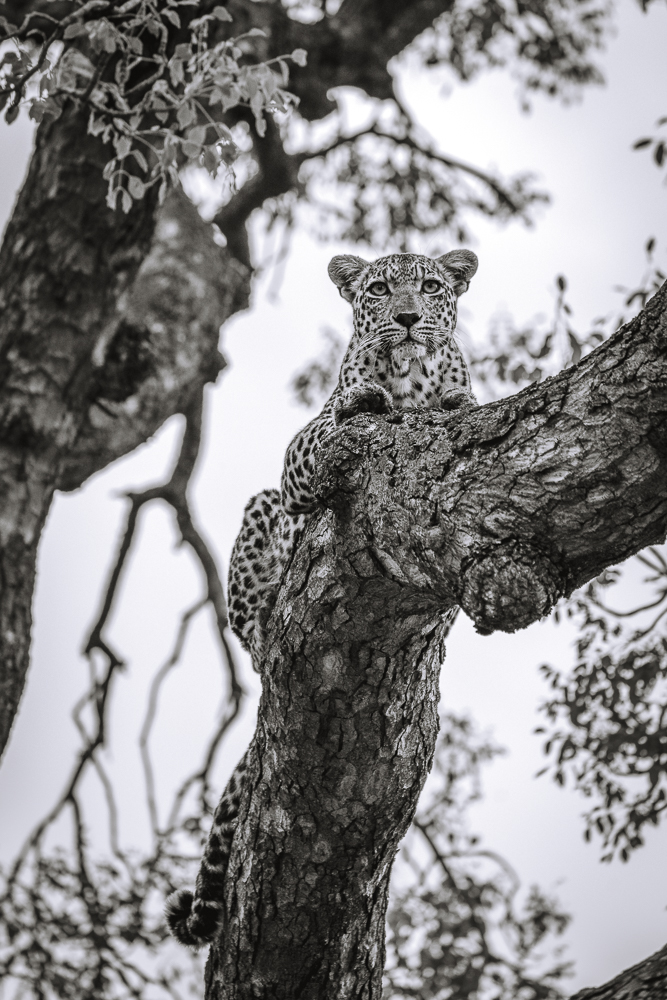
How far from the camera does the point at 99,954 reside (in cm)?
813

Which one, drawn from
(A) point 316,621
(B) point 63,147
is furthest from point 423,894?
(B) point 63,147

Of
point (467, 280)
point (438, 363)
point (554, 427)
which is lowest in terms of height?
point (554, 427)

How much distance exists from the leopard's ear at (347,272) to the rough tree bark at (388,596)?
2.94m

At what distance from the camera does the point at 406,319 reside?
576 cm

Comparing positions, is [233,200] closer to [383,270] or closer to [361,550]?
[383,270]

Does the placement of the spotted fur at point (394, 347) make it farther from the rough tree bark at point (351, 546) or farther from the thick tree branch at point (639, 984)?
the thick tree branch at point (639, 984)

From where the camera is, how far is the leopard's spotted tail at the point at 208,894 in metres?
4.66

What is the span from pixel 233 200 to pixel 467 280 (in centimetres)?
501

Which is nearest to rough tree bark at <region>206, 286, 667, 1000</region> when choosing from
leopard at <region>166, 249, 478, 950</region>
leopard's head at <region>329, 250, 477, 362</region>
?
leopard at <region>166, 249, 478, 950</region>

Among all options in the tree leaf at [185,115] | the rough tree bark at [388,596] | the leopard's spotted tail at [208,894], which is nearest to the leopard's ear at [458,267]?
the tree leaf at [185,115]

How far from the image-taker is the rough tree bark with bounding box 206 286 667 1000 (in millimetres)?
3025

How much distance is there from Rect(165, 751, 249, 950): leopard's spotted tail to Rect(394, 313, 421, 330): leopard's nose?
2473 mm

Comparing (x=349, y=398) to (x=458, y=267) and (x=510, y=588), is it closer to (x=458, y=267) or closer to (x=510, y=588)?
(x=510, y=588)

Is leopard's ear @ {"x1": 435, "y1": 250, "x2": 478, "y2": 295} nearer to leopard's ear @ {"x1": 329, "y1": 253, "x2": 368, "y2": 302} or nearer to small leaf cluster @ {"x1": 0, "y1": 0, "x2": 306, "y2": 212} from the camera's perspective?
leopard's ear @ {"x1": 329, "y1": 253, "x2": 368, "y2": 302}
